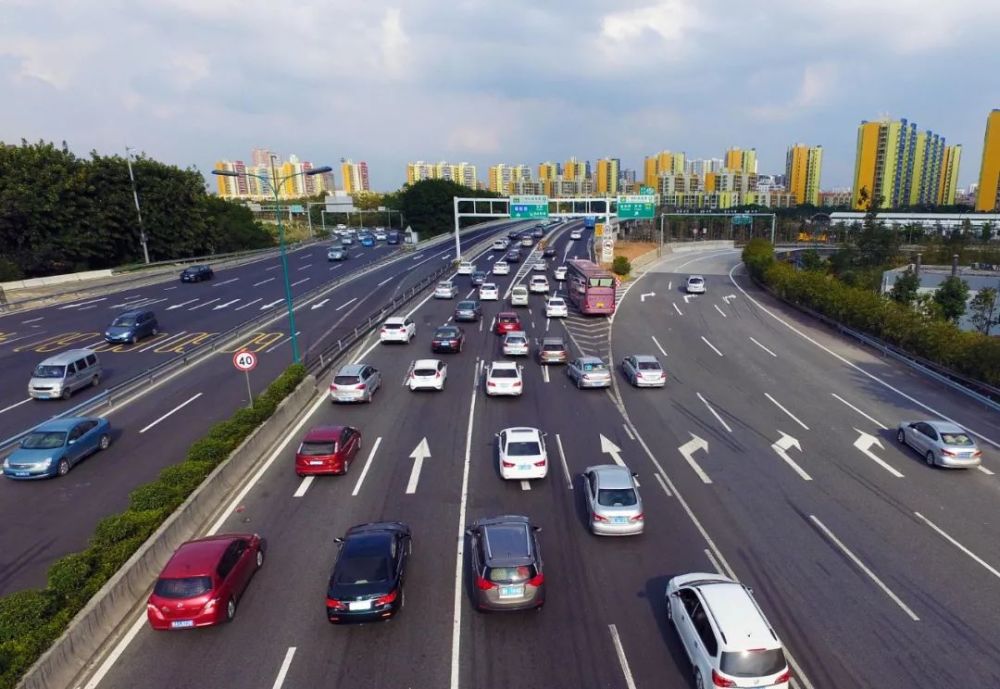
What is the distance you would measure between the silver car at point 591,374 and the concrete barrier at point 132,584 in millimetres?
14673

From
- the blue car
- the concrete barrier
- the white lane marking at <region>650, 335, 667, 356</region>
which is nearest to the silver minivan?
the blue car

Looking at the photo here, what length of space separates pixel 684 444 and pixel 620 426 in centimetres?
275

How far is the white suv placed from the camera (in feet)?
31.9

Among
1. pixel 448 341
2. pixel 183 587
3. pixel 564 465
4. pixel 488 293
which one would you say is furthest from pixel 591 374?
pixel 488 293

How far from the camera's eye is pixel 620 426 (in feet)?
78.3

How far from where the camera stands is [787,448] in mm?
21891

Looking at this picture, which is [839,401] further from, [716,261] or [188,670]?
[716,261]

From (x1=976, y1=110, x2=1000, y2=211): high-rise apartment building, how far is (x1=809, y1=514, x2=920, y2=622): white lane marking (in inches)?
5813

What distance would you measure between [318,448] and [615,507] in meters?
9.85

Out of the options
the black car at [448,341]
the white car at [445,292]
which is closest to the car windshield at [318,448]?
the black car at [448,341]

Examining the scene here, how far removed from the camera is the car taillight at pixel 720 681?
9.66m

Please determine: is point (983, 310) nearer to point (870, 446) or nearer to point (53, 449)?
point (870, 446)

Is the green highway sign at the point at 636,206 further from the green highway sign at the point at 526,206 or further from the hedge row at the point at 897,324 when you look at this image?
the hedge row at the point at 897,324

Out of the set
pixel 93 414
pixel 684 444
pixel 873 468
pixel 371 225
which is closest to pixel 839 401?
pixel 873 468
